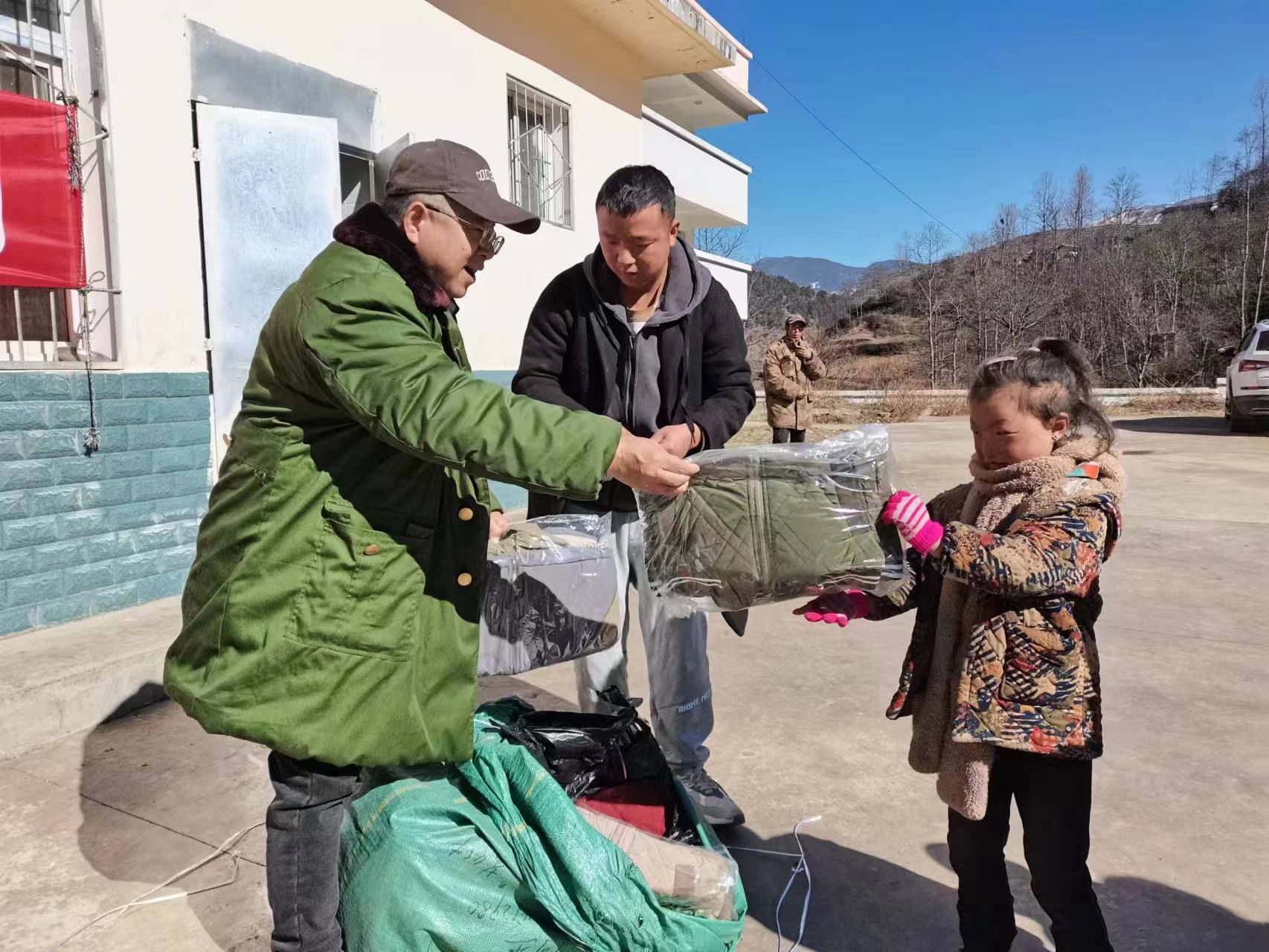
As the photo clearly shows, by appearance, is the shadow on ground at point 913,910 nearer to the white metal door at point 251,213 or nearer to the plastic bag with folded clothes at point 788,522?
the plastic bag with folded clothes at point 788,522

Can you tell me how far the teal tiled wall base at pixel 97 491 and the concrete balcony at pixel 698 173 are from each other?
7.60 metres

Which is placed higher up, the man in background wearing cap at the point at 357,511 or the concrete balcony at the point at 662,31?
the concrete balcony at the point at 662,31

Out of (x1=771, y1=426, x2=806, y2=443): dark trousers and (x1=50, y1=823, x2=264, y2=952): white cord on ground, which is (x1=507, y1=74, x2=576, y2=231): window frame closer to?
(x1=771, y1=426, x2=806, y2=443): dark trousers

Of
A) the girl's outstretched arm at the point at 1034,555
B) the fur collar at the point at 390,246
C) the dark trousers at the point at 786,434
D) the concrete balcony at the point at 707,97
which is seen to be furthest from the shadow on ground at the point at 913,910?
the concrete balcony at the point at 707,97

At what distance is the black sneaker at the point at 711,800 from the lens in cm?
272

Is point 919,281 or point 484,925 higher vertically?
point 919,281

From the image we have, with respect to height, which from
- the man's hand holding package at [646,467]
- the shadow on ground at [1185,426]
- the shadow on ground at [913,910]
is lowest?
the shadow on ground at [913,910]

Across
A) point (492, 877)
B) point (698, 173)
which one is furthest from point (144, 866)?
point (698, 173)

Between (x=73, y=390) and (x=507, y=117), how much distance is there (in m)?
4.73

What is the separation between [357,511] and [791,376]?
9.58m

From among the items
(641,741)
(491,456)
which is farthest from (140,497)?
(491,456)

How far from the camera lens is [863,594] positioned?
2.11 meters

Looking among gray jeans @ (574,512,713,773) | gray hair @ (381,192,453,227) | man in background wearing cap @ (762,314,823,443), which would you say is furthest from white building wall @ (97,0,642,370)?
gray hair @ (381,192,453,227)

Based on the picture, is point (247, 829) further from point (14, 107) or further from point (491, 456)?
point (14, 107)
